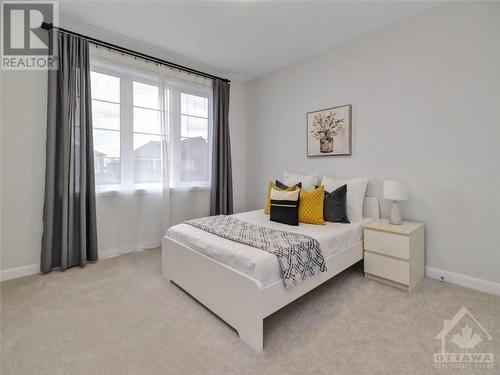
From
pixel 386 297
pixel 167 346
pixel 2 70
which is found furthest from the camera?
pixel 2 70

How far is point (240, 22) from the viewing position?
2.62 metres

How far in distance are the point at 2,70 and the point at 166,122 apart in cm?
161

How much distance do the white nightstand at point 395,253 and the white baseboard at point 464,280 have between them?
0.38ft

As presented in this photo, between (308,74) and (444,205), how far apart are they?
233 centimetres

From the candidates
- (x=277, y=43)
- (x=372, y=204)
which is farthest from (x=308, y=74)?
(x=372, y=204)

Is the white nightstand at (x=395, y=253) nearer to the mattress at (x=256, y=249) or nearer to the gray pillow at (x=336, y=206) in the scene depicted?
the mattress at (x=256, y=249)

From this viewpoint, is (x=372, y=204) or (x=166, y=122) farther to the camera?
(x=166, y=122)

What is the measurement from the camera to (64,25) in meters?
2.60

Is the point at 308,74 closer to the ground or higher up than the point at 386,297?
higher up

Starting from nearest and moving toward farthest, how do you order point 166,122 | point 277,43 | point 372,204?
point 372,204 → point 277,43 → point 166,122

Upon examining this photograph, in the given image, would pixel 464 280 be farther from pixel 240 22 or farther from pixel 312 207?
pixel 240 22

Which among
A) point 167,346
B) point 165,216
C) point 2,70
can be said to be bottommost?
point 167,346

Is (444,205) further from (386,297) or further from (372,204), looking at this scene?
(386,297)

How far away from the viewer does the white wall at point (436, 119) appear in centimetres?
214
